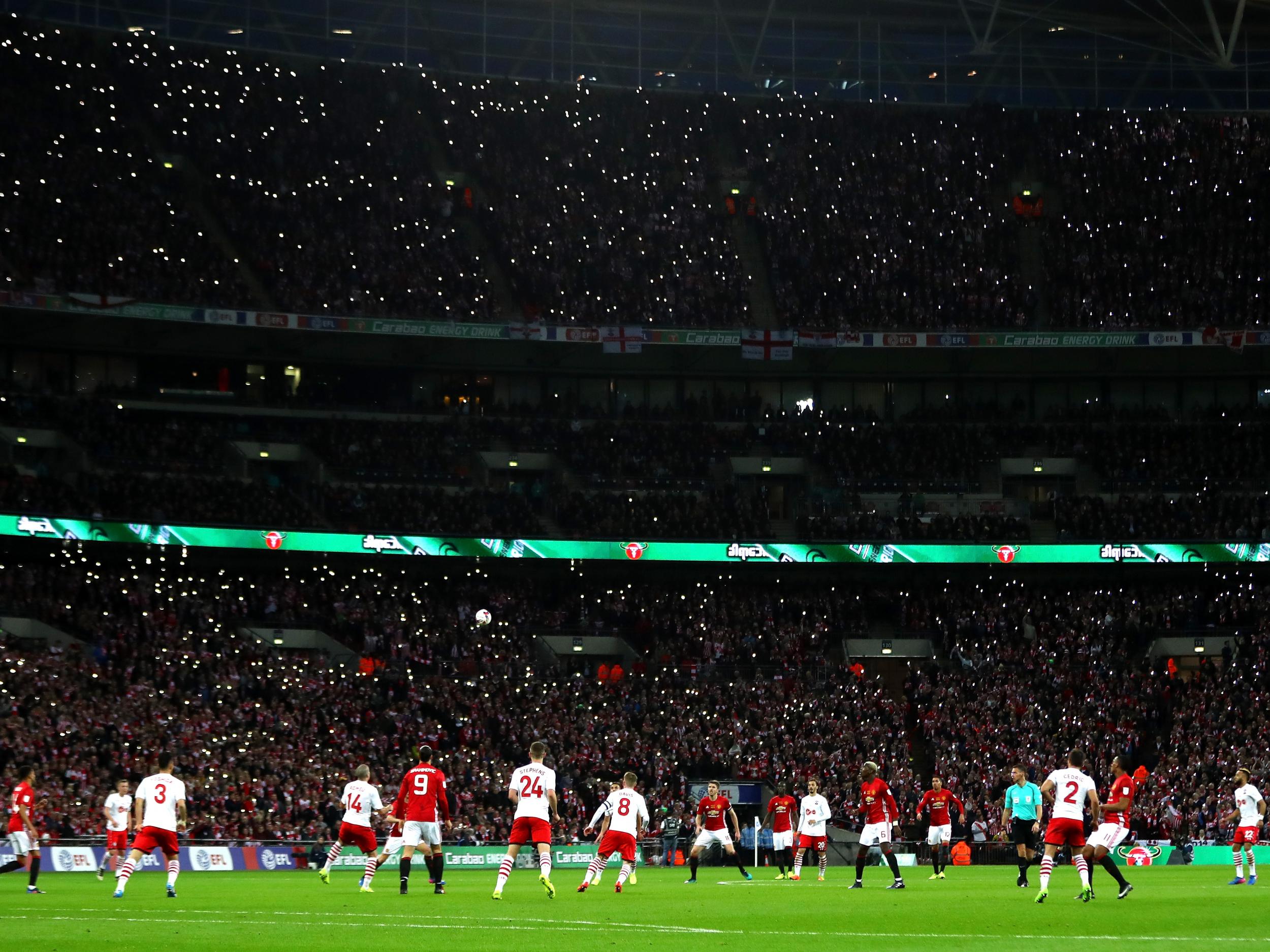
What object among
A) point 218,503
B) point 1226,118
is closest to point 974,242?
point 1226,118

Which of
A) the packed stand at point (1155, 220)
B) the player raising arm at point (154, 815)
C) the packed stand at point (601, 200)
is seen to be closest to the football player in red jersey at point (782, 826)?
the player raising arm at point (154, 815)

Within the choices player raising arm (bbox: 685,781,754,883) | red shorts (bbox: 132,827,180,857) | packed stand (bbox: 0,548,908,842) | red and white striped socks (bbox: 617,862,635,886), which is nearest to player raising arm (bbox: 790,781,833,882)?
player raising arm (bbox: 685,781,754,883)

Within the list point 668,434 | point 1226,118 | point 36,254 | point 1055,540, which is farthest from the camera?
point 1226,118

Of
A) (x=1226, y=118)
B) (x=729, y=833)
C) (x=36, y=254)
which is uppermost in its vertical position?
(x=1226, y=118)

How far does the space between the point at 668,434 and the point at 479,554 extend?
1124cm

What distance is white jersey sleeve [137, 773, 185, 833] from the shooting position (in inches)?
977

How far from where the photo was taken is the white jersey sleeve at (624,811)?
26.6m

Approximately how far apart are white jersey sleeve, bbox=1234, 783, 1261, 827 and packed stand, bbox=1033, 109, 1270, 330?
1434 inches

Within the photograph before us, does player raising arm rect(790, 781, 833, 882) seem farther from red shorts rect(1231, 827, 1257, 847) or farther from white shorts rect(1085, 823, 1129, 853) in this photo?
white shorts rect(1085, 823, 1129, 853)

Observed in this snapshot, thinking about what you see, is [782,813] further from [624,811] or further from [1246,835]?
[624,811]

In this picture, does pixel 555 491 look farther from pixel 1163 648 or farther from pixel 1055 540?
pixel 1163 648

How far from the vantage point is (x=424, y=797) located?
2580 centimetres

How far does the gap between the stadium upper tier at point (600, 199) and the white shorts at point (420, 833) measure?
3992cm

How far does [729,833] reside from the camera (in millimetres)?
35062
